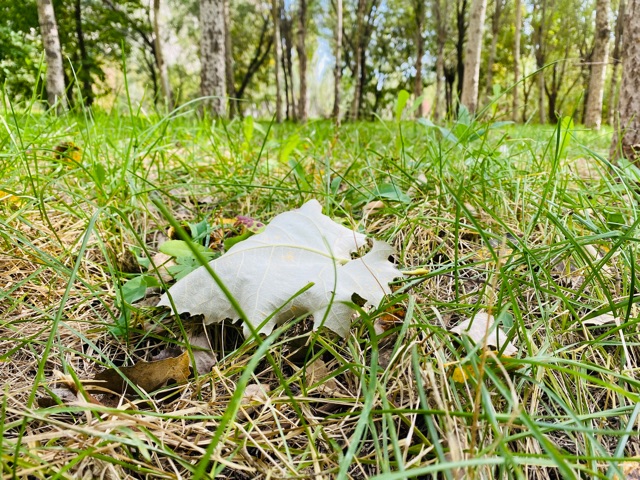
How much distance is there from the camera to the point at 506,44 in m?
23.2

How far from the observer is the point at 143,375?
A: 0.82 meters

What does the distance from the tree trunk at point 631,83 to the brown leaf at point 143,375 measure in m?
1.91

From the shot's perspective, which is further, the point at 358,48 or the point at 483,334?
the point at 358,48

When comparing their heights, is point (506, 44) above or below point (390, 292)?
above

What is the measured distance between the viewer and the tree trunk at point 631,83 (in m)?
1.76

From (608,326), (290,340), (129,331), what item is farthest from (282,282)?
(608,326)

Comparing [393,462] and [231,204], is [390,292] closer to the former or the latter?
[393,462]

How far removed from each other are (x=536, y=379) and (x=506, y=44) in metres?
27.2

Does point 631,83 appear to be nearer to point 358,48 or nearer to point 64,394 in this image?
point 64,394

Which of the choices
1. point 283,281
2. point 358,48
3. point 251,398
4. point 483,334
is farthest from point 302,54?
point 251,398

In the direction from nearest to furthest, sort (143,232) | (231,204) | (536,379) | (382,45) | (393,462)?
(393,462), (536,379), (143,232), (231,204), (382,45)

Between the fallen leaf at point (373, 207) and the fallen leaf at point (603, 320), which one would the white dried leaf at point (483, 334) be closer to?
the fallen leaf at point (603, 320)

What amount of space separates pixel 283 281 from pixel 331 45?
1032 inches

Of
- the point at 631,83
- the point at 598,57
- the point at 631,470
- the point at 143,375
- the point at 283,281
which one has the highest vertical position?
the point at 598,57
